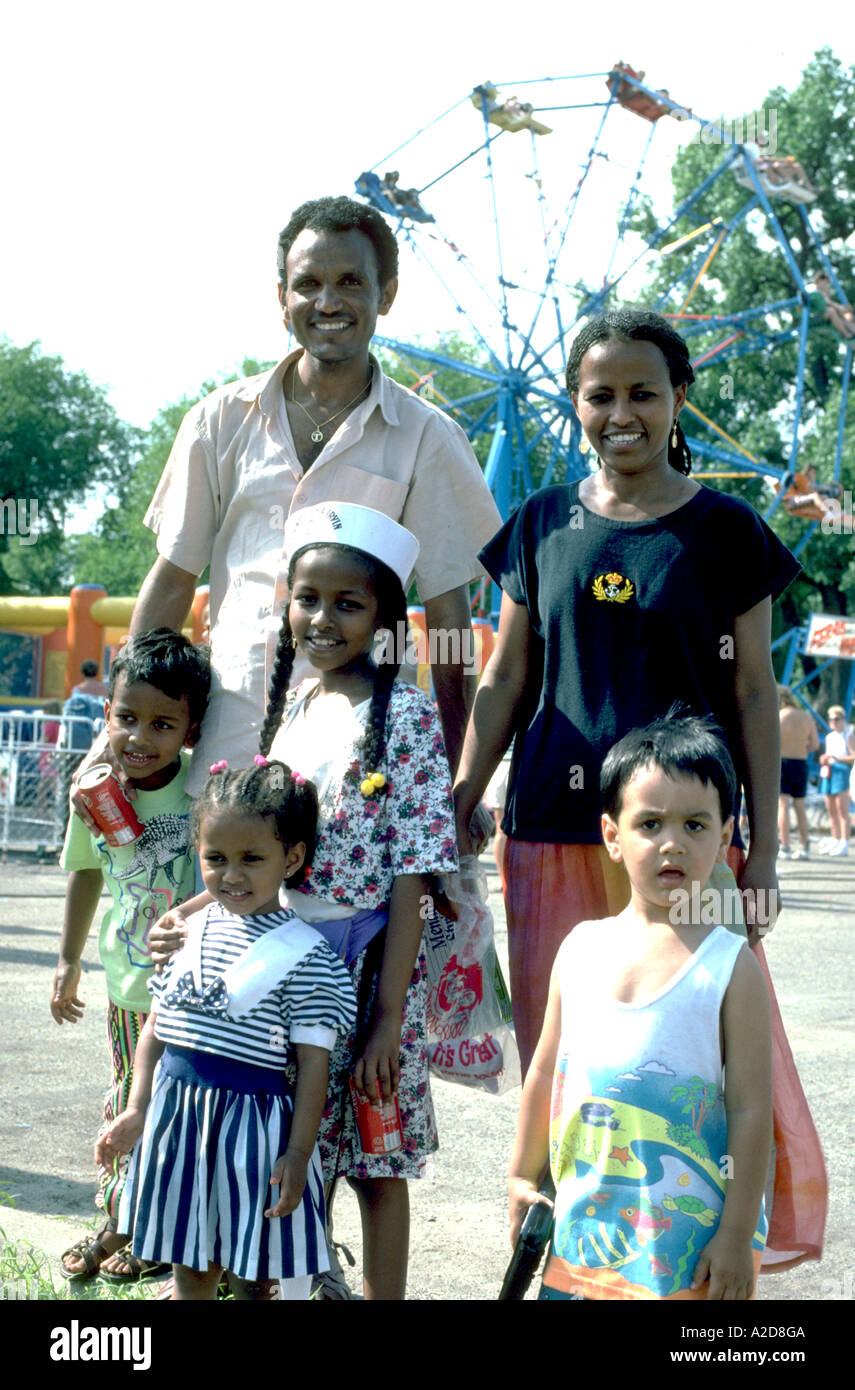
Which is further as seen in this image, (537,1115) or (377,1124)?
(377,1124)

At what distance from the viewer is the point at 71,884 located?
10.2 feet

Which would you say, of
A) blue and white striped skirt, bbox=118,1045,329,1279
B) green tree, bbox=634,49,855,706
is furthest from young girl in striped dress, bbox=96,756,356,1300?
green tree, bbox=634,49,855,706

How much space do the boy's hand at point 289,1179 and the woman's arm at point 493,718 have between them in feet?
2.11

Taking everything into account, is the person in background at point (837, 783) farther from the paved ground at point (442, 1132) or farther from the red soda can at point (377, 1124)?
the red soda can at point (377, 1124)

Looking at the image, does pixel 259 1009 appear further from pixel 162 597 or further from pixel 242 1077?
pixel 162 597

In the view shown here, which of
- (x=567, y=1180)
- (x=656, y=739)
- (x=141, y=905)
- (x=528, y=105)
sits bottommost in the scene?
(x=567, y=1180)

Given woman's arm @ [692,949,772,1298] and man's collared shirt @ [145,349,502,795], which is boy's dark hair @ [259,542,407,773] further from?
woman's arm @ [692,949,772,1298]

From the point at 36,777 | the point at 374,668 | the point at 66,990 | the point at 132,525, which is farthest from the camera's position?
the point at 132,525

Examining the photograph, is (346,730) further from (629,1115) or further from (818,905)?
(818,905)

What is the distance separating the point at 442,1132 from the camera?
4328 mm

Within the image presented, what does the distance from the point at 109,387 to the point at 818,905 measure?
37.5 metres

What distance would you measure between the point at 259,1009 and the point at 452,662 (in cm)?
83

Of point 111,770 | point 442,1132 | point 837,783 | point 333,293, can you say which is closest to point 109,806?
point 111,770
